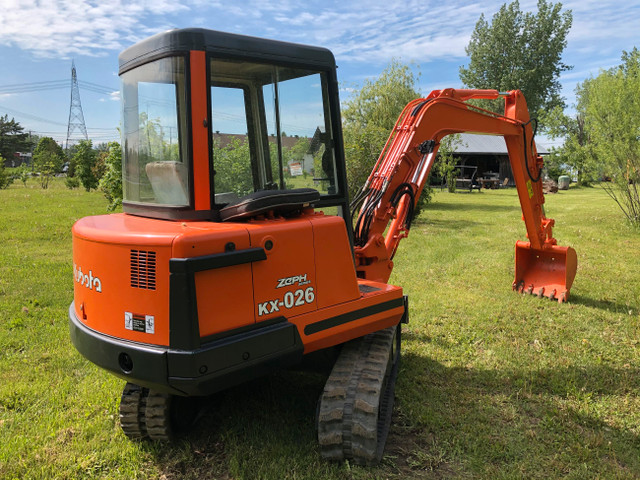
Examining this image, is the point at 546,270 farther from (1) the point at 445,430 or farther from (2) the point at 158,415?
(2) the point at 158,415

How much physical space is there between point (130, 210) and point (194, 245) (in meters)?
1.12

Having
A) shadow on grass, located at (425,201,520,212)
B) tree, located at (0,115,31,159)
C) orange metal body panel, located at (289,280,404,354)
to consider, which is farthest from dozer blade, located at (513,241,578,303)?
tree, located at (0,115,31,159)

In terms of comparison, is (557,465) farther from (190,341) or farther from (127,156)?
(127,156)

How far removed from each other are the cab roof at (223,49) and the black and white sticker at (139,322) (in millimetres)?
1548

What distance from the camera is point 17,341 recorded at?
558 cm

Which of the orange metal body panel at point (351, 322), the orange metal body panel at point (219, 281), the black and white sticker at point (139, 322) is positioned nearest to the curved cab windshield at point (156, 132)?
the orange metal body panel at point (219, 281)

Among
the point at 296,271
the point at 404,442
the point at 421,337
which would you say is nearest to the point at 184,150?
the point at 296,271

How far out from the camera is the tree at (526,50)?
1738 inches

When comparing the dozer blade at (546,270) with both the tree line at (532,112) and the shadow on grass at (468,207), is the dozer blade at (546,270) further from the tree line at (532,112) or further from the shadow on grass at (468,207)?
the shadow on grass at (468,207)

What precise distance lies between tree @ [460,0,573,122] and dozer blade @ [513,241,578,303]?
39.4 metres

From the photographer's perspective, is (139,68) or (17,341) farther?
(17,341)

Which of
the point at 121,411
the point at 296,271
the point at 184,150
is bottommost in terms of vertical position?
the point at 121,411

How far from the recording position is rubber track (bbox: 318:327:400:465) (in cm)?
326

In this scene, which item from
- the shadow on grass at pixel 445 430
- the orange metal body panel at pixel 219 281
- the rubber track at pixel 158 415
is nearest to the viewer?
the orange metal body panel at pixel 219 281
